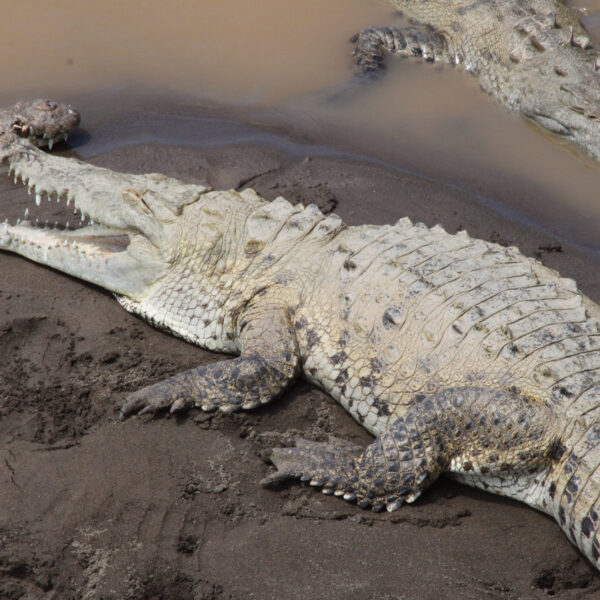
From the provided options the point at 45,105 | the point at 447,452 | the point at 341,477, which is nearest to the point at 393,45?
the point at 45,105

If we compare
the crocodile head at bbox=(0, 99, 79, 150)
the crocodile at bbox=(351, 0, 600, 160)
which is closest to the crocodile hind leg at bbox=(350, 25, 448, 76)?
the crocodile at bbox=(351, 0, 600, 160)

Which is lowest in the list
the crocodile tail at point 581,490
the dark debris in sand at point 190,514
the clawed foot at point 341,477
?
the dark debris in sand at point 190,514

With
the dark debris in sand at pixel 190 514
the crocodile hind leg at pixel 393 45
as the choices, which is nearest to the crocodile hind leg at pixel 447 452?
the dark debris in sand at pixel 190 514

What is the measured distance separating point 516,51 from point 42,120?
17.4 feet

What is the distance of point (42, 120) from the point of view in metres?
5.79

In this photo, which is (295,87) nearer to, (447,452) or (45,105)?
(45,105)

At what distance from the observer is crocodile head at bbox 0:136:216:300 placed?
14.2 ft

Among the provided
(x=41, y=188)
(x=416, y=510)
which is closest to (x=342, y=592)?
(x=416, y=510)

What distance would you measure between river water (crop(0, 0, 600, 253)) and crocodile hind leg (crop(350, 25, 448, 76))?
15 cm

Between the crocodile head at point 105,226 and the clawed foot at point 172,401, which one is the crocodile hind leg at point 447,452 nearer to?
the clawed foot at point 172,401

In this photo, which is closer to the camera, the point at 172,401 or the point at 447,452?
the point at 447,452

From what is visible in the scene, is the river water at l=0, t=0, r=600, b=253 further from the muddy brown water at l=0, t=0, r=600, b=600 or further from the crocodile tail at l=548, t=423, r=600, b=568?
the crocodile tail at l=548, t=423, r=600, b=568

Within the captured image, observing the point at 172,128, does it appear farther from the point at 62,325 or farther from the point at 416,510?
the point at 416,510

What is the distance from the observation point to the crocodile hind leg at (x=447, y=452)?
3223 mm
